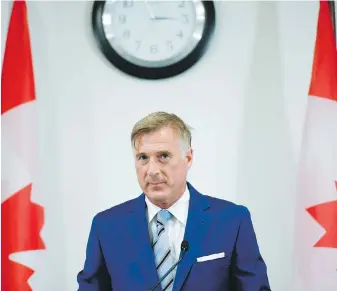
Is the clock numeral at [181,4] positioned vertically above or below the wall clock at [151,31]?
above

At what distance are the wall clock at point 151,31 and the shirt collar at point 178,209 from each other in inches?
30.0

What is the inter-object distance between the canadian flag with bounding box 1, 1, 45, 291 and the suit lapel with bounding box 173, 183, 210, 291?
0.83m

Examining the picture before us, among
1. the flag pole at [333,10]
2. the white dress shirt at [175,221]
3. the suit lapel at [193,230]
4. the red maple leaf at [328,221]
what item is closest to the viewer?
the suit lapel at [193,230]

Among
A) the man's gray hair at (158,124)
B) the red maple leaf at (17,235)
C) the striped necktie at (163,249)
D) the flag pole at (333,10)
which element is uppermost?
the flag pole at (333,10)

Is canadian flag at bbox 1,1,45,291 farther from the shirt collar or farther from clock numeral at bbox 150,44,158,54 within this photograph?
the shirt collar

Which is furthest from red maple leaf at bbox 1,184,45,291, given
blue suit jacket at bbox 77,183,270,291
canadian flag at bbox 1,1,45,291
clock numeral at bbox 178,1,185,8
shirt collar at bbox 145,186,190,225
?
clock numeral at bbox 178,1,185,8

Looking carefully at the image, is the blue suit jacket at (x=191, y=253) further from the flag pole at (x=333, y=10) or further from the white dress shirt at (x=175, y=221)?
the flag pole at (x=333, y=10)

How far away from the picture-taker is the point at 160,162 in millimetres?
1462

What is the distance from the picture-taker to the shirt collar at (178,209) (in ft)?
4.98

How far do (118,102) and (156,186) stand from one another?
30.4 inches

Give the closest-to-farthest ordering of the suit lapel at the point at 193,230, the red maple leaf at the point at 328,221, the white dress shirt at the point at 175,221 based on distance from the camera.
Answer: the suit lapel at the point at 193,230 < the white dress shirt at the point at 175,221 < the red maple leaf at the point at 328,221

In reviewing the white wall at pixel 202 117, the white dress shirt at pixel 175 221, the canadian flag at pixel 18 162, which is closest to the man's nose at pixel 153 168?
the white dress shirt at pixel 175 221

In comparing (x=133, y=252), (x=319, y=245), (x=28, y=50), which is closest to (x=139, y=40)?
(x=28, y=50)

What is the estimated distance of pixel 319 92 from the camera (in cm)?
203
